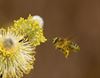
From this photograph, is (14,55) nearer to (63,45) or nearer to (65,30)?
(63,45)

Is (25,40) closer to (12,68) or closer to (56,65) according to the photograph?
(12,68)

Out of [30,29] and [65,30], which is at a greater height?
[65,30]

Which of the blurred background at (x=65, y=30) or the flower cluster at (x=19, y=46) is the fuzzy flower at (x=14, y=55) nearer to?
the flower cluster at (x=19, y=46)

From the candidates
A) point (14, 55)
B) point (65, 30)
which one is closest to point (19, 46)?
point (14, 55)

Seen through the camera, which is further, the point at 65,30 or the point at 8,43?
the point at 65,30

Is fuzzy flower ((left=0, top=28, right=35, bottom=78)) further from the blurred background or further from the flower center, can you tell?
the blurred background

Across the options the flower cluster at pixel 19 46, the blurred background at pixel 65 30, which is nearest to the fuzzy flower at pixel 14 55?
the flower cluster at pixel 19 46
